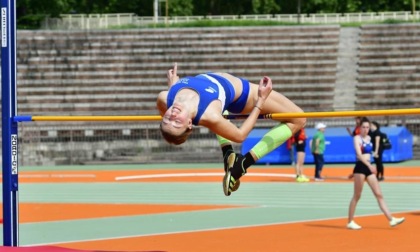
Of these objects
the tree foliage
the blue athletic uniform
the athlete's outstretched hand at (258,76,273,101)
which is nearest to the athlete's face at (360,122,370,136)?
the blue athletic uniform

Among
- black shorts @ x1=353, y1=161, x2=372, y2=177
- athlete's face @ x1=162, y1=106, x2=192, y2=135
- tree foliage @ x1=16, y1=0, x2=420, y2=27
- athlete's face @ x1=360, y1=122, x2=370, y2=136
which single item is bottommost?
black shorts @ x1=353, y1=161, x2=372, y2=177

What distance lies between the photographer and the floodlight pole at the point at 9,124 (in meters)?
7.88

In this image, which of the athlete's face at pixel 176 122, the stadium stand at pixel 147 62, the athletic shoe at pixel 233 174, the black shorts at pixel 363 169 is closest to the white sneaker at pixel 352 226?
the black shorts at pixel 363 169

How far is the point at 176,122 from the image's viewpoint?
21.8ft

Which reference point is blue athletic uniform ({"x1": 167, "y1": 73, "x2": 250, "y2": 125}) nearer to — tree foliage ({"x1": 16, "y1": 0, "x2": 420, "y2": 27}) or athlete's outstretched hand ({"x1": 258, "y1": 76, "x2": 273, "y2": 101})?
athlete's outstretched hand ({"x1": 258, "y1": 76, "x2": 273, "y2": 101})

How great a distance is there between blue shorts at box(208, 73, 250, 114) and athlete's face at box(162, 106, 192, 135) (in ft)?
1.89

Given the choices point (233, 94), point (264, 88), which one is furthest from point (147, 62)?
point (264, 88)

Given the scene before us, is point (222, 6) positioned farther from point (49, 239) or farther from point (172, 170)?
point (49, 239)

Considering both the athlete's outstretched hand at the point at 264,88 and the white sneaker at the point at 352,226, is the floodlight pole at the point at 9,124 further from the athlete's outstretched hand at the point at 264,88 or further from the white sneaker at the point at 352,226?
the white sneaker at the point at 352,226

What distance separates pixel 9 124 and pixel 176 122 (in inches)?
79.1

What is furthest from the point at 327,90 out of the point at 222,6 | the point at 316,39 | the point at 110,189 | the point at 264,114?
the point at 222,6

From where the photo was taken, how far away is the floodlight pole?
788 cm

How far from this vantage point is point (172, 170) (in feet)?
79.2

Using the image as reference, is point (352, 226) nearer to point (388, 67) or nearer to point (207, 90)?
point (207, 90)
